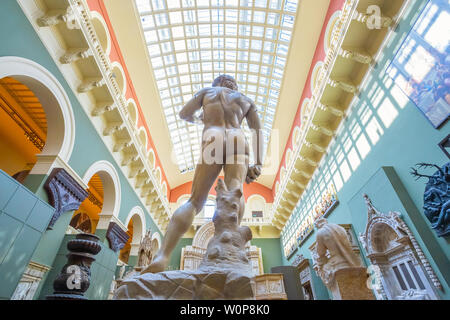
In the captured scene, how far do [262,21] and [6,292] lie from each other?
51.0 ft

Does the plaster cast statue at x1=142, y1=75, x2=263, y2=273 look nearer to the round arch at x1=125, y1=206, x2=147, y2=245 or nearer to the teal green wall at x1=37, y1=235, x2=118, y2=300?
the teal green wall at x1=37, y1=235, x2=118, y2=300

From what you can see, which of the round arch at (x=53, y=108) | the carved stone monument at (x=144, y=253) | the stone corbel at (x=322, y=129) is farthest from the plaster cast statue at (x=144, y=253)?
the stone corbel at (x=322, y=129)

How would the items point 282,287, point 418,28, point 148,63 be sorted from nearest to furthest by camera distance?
point 418,28
point 282,287
point 148,63

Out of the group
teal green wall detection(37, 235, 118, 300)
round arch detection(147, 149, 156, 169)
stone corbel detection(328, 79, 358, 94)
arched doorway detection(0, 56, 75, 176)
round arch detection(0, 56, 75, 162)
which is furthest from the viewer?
round arch detection(147, 149, 156, 169)

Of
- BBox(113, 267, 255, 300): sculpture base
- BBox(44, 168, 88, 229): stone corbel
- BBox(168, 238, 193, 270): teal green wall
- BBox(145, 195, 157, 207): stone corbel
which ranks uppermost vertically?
BBox(145, 195, 157, 207): stone corbel

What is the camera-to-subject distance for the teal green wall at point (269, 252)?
685 inches

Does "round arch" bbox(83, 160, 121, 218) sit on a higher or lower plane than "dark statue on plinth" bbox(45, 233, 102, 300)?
higher

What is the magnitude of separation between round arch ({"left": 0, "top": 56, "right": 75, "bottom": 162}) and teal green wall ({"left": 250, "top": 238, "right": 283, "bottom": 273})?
14.7 m

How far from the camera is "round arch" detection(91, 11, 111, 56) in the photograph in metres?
9.41

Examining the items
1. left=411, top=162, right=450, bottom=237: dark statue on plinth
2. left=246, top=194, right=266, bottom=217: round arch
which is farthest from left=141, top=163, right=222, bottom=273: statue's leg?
left=246, top=194, right=266, bottom=217: round arch

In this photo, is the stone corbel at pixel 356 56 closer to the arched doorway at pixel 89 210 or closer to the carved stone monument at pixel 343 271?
the carved stone monument at pixel 343 271

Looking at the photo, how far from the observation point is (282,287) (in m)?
10.3
